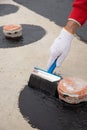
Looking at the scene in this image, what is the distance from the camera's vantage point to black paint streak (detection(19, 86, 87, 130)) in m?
1.32

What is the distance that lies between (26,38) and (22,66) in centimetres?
40

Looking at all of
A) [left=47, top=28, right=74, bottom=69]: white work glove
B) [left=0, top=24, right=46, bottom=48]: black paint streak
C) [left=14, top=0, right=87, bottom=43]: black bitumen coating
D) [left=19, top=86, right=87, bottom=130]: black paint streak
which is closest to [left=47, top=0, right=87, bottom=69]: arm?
[left=47, top=28, right=74, bottom=69]: white work glove

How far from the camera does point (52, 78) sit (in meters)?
1.46

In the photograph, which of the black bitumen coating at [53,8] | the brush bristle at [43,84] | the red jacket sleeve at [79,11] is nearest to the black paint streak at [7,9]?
the black bitumen coating at [53,8]

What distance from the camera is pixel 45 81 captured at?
148 centimetres

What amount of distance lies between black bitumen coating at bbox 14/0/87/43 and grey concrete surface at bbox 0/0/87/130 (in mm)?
163

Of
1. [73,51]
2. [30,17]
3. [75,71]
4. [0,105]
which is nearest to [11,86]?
[0,105]

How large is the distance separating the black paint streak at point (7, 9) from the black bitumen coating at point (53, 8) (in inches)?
5.1

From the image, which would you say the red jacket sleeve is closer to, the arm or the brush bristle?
the arm

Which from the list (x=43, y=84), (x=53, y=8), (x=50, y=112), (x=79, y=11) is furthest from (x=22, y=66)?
(x=53, y=8)

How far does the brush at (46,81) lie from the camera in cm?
146

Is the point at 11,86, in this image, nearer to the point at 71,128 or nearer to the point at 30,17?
the point at 71,128

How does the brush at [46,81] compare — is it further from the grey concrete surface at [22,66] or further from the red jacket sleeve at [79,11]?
the red jacket sleeve at [79,11]

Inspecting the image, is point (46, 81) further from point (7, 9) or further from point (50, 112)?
point (7, 9)
